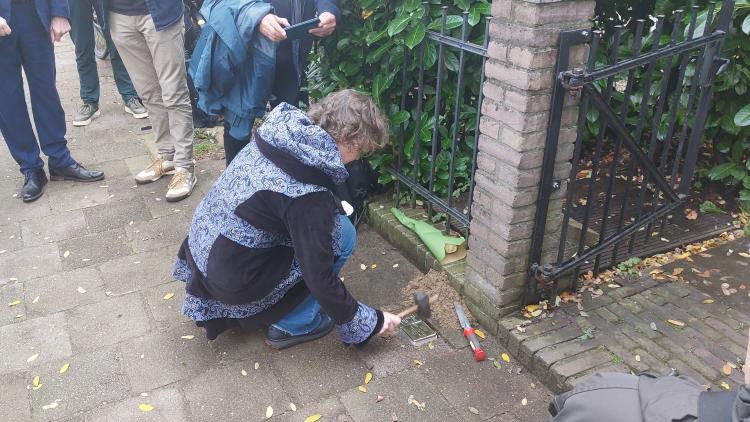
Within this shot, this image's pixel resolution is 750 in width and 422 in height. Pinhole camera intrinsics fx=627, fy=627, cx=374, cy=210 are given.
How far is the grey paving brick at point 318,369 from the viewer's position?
2.73 metres

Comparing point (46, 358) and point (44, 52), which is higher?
point (44, 52)

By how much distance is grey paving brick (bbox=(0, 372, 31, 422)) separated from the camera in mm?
2584

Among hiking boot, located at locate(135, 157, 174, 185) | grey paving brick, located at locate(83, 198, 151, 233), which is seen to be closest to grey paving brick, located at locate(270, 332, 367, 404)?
grey paving brick, located at locate(83, 198, 151, 233)

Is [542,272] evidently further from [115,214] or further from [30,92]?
[30,92]

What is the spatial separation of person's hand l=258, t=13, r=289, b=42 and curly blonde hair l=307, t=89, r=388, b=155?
32.6 inches

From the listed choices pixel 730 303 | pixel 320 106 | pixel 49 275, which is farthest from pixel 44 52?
pixel 730 303

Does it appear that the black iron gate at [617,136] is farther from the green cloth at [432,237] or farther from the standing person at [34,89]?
the standing person at [34,89]

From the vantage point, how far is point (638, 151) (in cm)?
308

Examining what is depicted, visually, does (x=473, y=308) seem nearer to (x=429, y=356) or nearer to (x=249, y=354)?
(x=429, y=356)

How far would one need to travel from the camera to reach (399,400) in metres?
2.67

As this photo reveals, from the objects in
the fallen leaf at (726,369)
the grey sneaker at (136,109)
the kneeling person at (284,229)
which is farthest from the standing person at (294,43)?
the grey sneaker at (136,109)

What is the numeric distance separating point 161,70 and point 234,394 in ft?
8.85

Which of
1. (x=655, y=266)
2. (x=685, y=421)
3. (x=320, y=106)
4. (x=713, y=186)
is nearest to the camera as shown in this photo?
(x=685, y=421)

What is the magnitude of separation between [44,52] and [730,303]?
15.2 ft
